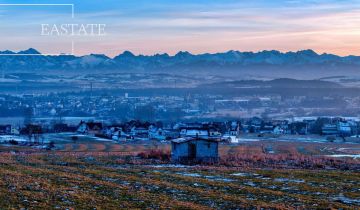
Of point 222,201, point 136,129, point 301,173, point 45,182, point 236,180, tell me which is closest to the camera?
point 222,201

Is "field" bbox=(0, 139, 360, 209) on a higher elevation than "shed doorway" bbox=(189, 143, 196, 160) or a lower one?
higher

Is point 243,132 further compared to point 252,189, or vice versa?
point 243,132

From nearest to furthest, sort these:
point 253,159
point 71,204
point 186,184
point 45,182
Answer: point 71,204
point 45,182
point 186,184
point 253,159

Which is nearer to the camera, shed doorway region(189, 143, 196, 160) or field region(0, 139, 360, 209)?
field region(0, 139, 360, 209)

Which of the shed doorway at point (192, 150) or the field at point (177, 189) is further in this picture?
the shed doorway at point (192, 150)

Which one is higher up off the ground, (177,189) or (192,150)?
(177,189)

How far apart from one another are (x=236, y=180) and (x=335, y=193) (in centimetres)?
561

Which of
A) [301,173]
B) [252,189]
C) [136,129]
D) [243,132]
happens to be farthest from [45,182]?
[243,132]

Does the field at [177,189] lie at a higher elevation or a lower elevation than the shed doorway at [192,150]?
higher

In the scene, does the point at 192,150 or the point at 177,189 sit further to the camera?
the point at 192,150

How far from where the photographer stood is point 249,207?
22016mm

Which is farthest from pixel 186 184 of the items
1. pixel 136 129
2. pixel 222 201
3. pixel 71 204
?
pixel 136 129

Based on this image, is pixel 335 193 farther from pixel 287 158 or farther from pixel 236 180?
pixel 287 158

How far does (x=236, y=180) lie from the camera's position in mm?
31391
